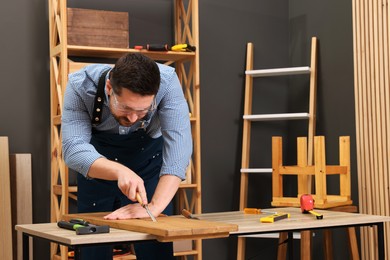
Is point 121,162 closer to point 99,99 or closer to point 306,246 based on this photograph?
point 99,99

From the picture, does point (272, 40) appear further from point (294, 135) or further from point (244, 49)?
point (294, 135)

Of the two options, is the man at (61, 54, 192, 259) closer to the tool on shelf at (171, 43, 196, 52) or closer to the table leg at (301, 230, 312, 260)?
the table leg at (301, 230, 312, 260)

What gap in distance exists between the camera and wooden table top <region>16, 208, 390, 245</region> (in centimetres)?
235

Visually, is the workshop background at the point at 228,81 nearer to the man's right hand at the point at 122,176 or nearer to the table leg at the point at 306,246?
the table leg at the point at 306,246

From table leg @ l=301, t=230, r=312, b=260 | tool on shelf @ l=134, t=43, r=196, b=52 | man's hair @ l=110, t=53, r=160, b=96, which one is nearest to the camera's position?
man's hair @ l=110, t=53, r=160, b=96

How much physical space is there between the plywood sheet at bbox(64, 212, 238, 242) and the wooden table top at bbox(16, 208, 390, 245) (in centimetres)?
4

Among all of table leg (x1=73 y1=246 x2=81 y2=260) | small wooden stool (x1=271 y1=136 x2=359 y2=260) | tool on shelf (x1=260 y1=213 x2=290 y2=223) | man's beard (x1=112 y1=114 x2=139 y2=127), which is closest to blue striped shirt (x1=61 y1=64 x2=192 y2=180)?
man's beard (x1=112 y1=114 x2=139 y2=127)

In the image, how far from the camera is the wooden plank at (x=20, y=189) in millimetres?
4598

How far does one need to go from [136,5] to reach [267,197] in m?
1.96

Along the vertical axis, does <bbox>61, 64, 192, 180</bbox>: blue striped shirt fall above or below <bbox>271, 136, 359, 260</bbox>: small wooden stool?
above

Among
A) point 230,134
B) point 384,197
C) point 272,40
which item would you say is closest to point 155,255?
point 384,197

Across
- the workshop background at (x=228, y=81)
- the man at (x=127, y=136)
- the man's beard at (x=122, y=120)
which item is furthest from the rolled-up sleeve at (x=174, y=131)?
the workshop background at (x=228, y=81)

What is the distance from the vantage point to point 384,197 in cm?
452

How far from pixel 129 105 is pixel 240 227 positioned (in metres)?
0.66
